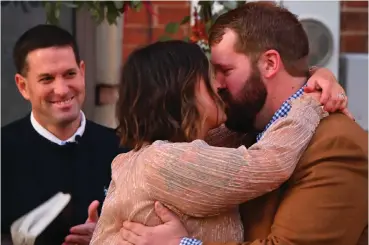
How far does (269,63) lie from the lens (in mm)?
2252

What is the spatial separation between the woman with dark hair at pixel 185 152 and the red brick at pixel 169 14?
176cm

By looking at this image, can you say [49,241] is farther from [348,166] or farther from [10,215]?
[348,166]

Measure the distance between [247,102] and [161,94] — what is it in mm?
307

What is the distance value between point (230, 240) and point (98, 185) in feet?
3.36

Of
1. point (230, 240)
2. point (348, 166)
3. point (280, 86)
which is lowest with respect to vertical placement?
point (230, 240)

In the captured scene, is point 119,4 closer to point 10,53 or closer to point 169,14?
point 169,14

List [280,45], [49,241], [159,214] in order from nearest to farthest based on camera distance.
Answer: [159,214] → [280,45] → [49,241]

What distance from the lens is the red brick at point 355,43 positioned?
384cm

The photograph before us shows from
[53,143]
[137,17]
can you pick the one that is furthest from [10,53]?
[53,143]

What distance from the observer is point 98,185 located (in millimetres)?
2988

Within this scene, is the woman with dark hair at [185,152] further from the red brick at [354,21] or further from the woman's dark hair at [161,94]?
the red brick at [354,21]

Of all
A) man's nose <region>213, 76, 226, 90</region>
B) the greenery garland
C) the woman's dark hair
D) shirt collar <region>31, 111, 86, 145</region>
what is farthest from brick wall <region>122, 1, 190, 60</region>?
the woman's dark hair

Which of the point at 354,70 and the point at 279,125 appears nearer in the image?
the point at 279,125

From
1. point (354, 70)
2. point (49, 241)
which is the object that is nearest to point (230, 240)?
point (49, 241)
